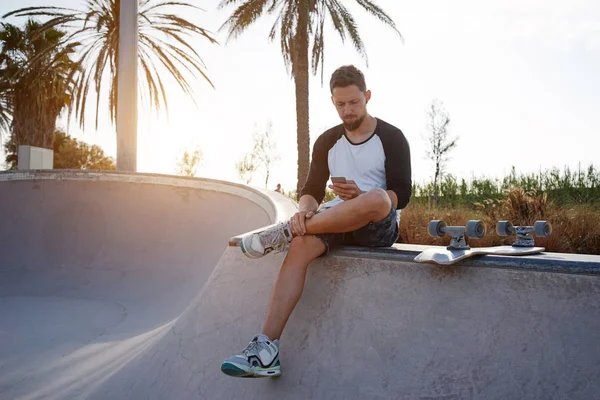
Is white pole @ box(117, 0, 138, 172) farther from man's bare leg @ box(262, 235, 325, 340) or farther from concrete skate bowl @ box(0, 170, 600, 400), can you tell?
man's bare leg @ box(262, 235, 325, 340)

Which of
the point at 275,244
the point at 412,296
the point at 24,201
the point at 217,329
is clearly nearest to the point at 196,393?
the point at 217,329

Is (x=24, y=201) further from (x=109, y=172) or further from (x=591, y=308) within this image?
(x=591, y=308)

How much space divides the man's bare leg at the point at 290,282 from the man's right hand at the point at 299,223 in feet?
0.13

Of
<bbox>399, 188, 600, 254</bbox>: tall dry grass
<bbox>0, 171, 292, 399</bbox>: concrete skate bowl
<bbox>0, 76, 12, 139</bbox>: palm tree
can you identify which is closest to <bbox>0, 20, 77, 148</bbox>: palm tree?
<bbox>0, 76, 12, 139</bbox>: palm tree

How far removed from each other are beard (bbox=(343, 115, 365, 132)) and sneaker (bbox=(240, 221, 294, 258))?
949 millimetres

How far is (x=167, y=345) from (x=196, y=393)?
760 mm

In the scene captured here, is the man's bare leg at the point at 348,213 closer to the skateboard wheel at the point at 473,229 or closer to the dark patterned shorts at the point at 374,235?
the dark patterned shorts at the point at 374,235

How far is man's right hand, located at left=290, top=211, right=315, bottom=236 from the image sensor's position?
285 cm

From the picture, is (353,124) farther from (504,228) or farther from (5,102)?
(5,102)

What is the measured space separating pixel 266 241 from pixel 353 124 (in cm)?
115

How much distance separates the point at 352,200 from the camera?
281 cm

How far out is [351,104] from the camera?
130 inches

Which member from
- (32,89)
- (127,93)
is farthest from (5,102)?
(127,93)

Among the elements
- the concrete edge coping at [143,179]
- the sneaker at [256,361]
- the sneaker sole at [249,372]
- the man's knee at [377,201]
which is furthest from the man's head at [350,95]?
the concrete edge coping at [143,179]
